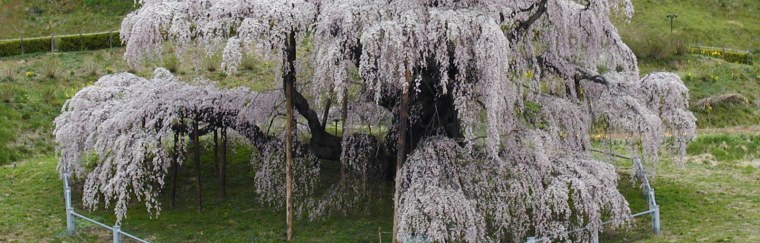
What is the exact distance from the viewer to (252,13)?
19656 mm

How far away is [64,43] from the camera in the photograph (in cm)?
3903

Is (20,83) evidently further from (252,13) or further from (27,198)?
(252,13)

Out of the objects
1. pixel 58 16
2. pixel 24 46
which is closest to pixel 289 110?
pixel 24 46

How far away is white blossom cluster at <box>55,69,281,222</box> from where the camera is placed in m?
21.1

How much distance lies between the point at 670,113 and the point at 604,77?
1568 millimetres

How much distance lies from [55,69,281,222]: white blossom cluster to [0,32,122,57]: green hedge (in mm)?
15592

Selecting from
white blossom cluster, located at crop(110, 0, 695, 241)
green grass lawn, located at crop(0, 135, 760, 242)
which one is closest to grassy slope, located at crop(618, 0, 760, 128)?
green grass lawn, located at crop(0, 135, 760, 242)

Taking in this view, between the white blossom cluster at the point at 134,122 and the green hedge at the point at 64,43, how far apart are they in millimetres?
15592

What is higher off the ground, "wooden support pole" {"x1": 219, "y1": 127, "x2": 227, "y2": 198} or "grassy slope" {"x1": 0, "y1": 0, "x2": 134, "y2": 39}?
"grassy slope" {"x1": 0, "y1": 0, "x2": 134, "y2": 39}

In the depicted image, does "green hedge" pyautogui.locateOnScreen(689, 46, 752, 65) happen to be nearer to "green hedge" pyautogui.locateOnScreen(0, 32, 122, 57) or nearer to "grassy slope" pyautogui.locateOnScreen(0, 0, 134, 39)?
"green hedge" pyautogui.locateOnScreen(0, 32, 122, 57)

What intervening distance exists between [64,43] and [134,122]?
18.6m

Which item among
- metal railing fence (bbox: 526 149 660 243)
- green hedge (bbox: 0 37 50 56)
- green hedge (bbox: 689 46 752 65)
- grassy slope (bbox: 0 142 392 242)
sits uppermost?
green hedge (bbox: 0 37 50 56)

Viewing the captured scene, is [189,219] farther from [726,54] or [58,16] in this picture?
[726,54]

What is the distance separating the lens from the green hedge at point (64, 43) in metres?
38.3
